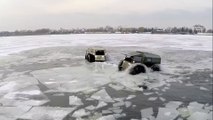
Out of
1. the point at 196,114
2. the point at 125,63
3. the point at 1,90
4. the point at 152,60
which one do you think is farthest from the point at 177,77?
the point at 1,90

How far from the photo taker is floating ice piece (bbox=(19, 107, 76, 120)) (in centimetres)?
833

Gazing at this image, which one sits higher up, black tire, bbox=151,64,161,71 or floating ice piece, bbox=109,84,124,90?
black tire, bbox=151,64,161,71

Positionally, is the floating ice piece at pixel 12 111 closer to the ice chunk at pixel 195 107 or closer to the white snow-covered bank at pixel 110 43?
the ice chunk at pixel 195 107

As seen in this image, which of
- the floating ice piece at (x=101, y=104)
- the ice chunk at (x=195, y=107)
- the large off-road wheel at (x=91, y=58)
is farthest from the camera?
the large off-road wheel at (x=91, y=58)

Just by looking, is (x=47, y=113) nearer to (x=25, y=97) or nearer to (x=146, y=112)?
(x=25, y=97)

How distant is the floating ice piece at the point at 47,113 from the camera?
8.33 m

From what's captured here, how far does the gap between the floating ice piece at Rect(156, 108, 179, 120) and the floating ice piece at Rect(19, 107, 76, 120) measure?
2.93 m

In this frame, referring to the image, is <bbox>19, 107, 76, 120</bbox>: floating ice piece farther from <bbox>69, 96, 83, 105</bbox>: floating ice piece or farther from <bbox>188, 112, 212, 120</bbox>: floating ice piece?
<bbox>188, 112, 212, 120</bbox>: floating ice piece

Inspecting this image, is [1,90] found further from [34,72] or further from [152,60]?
[152,60]

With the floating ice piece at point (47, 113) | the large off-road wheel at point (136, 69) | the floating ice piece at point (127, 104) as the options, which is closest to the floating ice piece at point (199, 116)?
the floating ice piece at point (127, 104)

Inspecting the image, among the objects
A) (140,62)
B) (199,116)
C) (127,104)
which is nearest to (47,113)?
(127,104)

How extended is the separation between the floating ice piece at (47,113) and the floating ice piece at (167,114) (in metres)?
2.93

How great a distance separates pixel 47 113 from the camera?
28.7ft

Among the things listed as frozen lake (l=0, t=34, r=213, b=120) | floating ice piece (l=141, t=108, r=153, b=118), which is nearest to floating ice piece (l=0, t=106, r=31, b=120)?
frozen lake (l=0, t=34, r=213, b=120)
